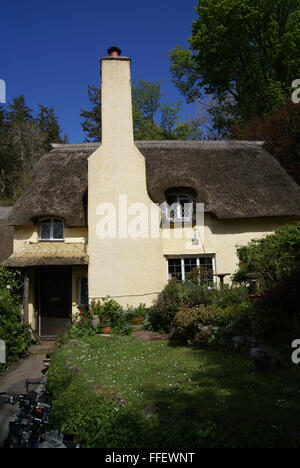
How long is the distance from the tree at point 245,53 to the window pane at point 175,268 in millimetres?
15937

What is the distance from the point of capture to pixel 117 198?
12.4 metres

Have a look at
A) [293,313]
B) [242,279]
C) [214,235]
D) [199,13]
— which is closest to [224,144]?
[214,235]

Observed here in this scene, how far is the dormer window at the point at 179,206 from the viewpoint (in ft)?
43.6

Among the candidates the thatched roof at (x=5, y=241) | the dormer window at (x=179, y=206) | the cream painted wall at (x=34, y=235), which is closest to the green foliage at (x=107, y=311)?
the cream painted wall at (x=34, y=235)

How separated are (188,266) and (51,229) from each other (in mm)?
5839

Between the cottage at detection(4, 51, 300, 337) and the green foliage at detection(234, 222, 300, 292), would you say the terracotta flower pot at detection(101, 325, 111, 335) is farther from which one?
the green foliage at detection(234, 222, 300, 292)

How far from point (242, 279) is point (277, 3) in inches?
911

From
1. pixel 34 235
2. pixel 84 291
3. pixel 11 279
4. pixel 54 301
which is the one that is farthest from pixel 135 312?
pixel 34 235

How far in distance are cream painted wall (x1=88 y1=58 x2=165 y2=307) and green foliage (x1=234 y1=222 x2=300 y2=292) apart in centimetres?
339

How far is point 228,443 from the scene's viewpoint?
3.75m

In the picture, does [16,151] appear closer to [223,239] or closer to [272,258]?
[223,239]
